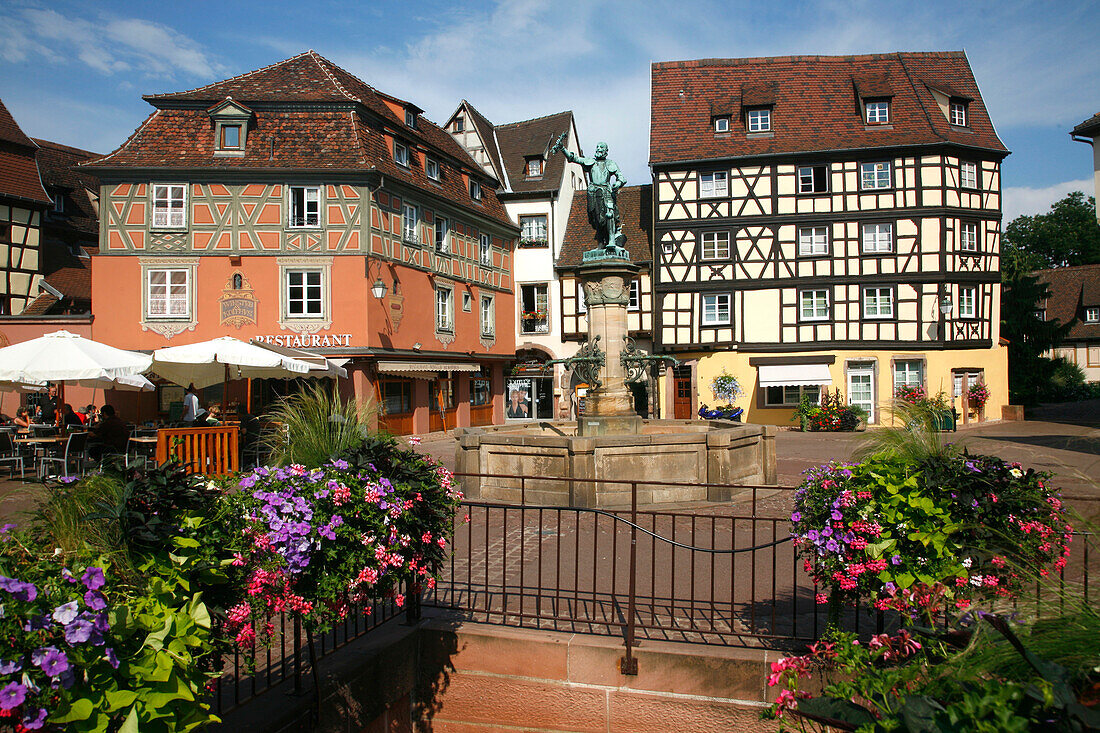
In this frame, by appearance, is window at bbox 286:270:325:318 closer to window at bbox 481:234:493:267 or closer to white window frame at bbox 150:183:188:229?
white window frame at bbox 150:183:188:229

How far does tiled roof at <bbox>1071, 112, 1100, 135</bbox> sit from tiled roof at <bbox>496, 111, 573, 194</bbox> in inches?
777

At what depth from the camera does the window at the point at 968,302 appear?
28.5 m

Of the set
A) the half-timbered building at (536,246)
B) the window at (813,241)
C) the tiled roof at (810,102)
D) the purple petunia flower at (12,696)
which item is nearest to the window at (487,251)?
the half-timbered building at (536,246)

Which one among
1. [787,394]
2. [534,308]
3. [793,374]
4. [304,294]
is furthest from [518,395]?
[304,294]

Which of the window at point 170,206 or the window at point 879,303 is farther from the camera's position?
the window at point 879,303

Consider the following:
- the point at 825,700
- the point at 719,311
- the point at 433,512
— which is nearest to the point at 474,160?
the point at 719,311

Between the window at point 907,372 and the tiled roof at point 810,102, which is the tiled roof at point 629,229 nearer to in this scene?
the tiled roof at point 810,102

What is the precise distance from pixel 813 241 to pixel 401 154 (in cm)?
1609

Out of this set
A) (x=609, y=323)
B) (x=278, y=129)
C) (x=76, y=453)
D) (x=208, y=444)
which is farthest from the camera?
(x=278, y=129)

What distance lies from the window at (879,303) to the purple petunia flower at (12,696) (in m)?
30.1

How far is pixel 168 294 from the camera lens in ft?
75.2

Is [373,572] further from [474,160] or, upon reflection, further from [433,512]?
[474,160]

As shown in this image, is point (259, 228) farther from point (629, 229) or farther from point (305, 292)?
point (629, 229)

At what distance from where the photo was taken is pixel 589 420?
41.5 feet
